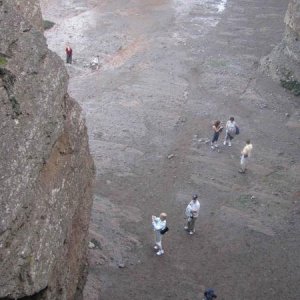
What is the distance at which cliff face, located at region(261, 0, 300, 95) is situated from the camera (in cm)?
2919

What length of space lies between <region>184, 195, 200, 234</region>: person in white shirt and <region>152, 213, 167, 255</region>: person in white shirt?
1096 mm

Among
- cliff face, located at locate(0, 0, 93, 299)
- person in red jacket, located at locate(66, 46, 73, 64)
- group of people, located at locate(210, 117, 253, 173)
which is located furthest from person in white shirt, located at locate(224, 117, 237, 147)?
person in red jacket, located at locate(66, 46, 73, 64)

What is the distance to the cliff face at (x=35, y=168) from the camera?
8.89m

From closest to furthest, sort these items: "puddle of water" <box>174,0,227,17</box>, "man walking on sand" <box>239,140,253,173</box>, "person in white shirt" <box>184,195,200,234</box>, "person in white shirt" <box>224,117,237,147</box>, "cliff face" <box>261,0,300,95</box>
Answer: "person in white shirt" <box>184,195,200,234</box>
"man walking on sand" <box>239,140,253,173</box>
"person in white shirt" <box>224,117,237,147</box>
"cliff face" <box>261,0,300,95</box>
"puddle of water" <box>174,0,227,17</box>

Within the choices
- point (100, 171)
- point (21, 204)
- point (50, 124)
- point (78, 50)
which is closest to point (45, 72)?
point (50, 124)

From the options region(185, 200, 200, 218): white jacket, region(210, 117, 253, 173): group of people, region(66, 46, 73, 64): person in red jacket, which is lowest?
region(66, 46, 73, 64): person in red jacket

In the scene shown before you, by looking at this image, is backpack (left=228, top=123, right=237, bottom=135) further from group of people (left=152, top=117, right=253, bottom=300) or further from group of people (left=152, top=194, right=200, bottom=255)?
group of people (left=152, top=194, right=200, bottom=255)

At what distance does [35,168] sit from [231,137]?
15.3 m

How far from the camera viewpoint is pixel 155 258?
680 inches

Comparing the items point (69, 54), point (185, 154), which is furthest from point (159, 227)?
point (69, 54)

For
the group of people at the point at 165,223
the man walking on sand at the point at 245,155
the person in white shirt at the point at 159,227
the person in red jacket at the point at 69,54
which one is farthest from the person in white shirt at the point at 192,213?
the person in red jacket at the point at 69,54

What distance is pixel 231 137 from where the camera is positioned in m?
23.7

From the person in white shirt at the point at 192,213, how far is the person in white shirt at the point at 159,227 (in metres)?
1.10

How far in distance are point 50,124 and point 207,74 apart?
2276 cm
